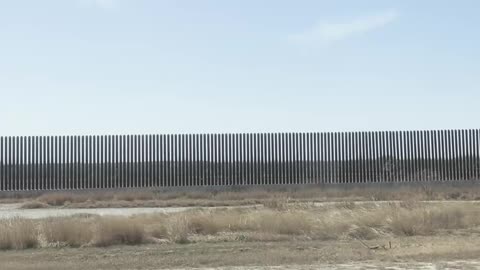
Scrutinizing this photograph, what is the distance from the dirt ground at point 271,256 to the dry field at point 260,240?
0.02 meters

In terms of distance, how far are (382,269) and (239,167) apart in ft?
97.7

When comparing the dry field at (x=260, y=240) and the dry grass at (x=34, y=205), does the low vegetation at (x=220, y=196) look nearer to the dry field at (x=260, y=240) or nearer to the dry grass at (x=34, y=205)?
the dry grass at (x=34, y=205)

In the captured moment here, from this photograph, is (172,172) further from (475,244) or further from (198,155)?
(475,244)

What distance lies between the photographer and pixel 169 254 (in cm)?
1400

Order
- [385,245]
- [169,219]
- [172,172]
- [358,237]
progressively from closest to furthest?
[385,245]
[358,237]
[169,219]
[172,172]

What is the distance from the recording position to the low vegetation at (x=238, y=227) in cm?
1627

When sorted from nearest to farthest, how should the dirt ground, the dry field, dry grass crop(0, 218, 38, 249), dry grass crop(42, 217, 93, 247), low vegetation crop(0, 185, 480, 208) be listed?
1. the dirt ground
2. the dry field
3. dry grass crop(0, 218, 38, 249)
4. dry grass crop(42, 217, 93, 247)
5. low vegetation crop(0, 185, 480, 208)

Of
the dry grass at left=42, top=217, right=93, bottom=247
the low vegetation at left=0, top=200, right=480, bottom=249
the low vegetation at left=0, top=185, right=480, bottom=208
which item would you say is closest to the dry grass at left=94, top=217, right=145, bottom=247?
the low vegetation at left=0, top=200, right=480, bottom=249

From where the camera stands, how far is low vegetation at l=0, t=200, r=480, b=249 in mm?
16266

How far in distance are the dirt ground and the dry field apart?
2 cm

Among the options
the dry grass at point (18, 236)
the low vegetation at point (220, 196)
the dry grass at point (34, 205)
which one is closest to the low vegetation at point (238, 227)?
the dry grass at point (18, 236)

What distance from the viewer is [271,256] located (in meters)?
13.3

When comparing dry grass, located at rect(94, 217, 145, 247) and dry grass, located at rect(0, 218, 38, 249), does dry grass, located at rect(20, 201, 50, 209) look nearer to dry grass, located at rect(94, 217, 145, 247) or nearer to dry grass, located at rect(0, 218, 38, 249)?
dry grass, located at rect(0, 218, 38, 249)

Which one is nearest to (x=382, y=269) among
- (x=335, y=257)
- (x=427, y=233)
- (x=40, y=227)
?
(x=335, y=257)
